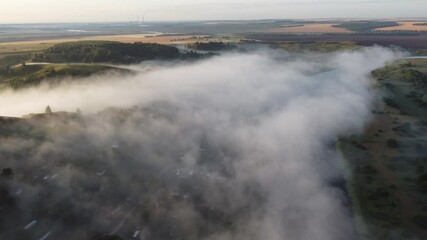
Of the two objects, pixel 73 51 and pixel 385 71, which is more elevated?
pixel 73 51

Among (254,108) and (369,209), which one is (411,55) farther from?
(369,209)

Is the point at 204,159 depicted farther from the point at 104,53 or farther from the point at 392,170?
the point at 104,53

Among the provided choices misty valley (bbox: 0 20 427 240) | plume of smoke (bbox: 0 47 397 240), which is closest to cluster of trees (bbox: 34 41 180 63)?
misty valley (bbox: 0 20 427 240)

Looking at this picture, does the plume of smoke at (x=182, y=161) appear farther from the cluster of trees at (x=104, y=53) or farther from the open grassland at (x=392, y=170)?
the cluster of trees at (x=104, y=53)

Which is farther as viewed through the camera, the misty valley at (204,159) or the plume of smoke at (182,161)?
the plume of smoke at (182,161)

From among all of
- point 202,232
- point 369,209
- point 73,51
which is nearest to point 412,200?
point 369,209

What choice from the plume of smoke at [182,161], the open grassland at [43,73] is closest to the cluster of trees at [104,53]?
the open grassland at [43,73]
